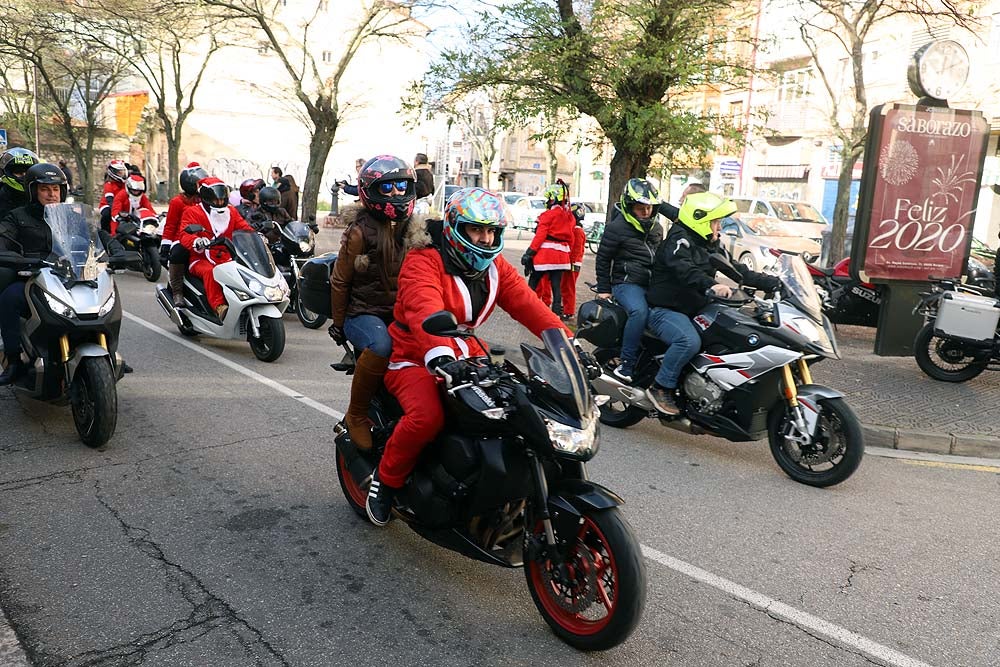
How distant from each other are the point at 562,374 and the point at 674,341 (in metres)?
3.09

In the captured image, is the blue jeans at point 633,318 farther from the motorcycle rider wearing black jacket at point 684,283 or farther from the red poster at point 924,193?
the red poster at point 924,193

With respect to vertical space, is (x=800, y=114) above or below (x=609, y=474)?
above

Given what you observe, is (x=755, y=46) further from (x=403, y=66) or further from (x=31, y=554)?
(x=403, y=66)

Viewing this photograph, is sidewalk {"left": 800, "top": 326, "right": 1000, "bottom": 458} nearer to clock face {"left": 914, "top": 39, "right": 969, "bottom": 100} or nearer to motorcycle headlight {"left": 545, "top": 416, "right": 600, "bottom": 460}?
clock face {"left": 914, "top": 39, "right": 969, "bottom": 100}

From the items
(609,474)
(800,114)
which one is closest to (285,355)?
(609,474)

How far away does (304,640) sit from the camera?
336cm

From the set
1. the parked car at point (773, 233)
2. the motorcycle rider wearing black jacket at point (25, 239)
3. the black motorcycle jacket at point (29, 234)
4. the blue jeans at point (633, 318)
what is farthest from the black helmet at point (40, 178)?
the parked car at point (773, 233)

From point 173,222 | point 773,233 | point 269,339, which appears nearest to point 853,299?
point 269,339

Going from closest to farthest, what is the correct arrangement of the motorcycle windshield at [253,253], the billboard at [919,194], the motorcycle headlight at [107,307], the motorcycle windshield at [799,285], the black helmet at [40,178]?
1. the motorcycle headlight at [107,307]
2. the motorcycle windshield at [799,285]
3. the black helmet at [40,178]
4. the motorcycle windshield at [253,253]
5. the billboard at [919,194]

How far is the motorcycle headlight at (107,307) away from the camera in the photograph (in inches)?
219

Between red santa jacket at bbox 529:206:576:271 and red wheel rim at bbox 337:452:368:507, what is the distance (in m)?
7.21

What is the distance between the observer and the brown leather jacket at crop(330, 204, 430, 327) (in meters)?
4.89

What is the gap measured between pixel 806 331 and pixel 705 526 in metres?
1.69

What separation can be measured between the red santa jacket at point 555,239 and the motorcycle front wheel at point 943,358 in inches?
181
